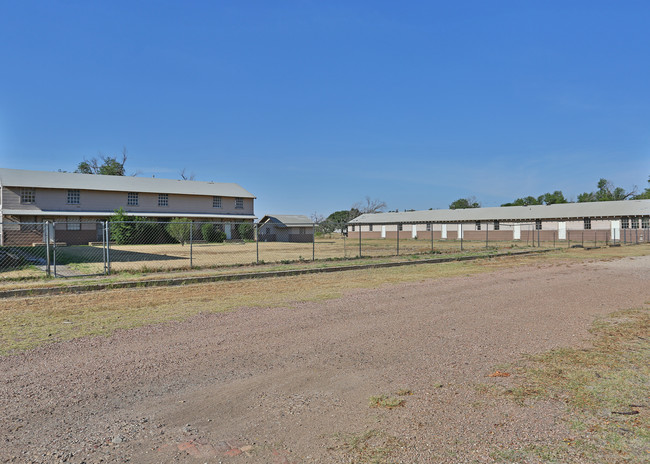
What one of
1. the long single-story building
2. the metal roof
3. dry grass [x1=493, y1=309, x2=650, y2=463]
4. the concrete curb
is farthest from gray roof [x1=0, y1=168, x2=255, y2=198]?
dry grass [x1=493, y1=309, x2=650, y2=463]

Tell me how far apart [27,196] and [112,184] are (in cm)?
791

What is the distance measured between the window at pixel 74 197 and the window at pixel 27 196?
2985mm

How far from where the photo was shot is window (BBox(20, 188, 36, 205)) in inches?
1654

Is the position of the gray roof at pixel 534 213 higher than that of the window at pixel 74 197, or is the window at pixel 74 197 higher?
the window at pixel 74 197

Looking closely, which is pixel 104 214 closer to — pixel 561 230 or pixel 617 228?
pixel 561 230

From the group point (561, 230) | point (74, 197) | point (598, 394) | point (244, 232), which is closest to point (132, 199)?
point (74, 197)

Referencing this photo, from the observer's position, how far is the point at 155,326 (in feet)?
24.5

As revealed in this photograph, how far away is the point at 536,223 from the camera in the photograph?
52719mm

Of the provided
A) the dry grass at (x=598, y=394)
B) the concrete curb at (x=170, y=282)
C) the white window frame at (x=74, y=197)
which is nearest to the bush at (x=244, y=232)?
the white window frame at (x=74, y=197)

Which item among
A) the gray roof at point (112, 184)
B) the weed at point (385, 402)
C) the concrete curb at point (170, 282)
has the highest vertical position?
the gray roof at point (112, 184)

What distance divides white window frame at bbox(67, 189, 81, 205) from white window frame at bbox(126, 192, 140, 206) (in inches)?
177

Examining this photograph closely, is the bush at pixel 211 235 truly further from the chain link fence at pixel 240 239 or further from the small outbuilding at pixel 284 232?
the small outbuilding at pixel 284 232

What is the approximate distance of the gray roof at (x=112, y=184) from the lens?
43.0 m

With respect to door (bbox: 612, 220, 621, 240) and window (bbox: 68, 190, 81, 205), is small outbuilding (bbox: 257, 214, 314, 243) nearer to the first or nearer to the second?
window (bbox: 68, 190, 81, 205)
